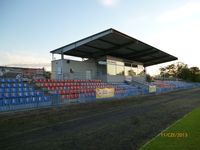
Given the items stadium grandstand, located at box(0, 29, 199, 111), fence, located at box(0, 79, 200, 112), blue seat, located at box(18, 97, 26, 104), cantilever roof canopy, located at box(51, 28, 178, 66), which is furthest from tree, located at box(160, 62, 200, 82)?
blue seat, located at box(18, 97, 26, 104)

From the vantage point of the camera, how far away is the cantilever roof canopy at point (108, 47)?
28453 millimetres

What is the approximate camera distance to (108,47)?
3297cm

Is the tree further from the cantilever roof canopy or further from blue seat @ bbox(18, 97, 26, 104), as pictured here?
blue seat @ bbox(18, 97, 26, 104)

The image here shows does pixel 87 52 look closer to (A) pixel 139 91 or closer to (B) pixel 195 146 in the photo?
(A) pixel 139 91

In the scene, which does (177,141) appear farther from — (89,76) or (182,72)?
(182,72)

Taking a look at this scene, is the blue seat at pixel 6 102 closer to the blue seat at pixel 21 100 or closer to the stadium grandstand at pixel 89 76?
the stadium grandstand at pixel 89 76

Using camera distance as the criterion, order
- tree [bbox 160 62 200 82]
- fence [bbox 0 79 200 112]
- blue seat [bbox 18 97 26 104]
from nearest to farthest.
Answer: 1. fence [bbox 0 79 200 112]
2. blue seat [bbox 18 97 26 104]
3. tree [bbox 160 62 200 82]

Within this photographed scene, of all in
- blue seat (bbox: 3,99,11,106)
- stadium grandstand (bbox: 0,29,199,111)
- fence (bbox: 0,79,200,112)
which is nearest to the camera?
blue seat (bbox: 3,99,11,106)

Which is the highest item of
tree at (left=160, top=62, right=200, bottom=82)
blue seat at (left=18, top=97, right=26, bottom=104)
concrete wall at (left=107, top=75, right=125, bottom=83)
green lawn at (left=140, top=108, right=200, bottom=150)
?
tree at (left=160, top=62, right=200, bottom=82)

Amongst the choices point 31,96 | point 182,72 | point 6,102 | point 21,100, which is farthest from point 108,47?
point 182,72

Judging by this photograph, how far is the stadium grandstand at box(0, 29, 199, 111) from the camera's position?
18.3 m

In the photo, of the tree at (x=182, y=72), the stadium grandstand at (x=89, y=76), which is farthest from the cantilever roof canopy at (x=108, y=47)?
the tree at (x=182, y=72)

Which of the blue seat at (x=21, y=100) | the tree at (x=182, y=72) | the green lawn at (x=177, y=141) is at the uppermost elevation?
the tree at (x=182, y=72)

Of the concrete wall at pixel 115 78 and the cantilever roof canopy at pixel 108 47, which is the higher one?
the cantilever roof canopy at pixel 108 47
